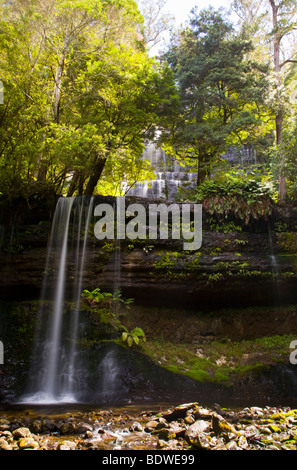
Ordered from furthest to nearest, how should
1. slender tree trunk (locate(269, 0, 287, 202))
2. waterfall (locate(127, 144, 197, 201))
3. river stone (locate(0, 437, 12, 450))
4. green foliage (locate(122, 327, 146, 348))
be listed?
waterfall (locate(127, 144, 197, 201)) → slender tree trunk (locate(269, 0, 287, 202)) → green foliage (locate(122, 327, 146, 348)) → river stone (locate(0, 437, 12, 450))

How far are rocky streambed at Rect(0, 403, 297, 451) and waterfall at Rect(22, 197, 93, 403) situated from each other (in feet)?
7.29

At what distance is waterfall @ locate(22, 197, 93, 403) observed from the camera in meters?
8.66

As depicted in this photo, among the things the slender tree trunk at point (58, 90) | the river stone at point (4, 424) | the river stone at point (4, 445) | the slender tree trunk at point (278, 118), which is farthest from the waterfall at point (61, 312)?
the slender tree trunk at point (278, 118)

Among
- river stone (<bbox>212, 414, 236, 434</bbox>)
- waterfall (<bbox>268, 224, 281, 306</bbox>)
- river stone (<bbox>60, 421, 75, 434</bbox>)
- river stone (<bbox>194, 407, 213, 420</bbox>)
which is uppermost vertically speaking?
waterfall (<bbox>268, 224, 281, 306</bbox>)

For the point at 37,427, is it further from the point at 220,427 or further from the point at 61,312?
the point at 61,312

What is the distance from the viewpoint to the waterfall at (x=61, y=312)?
8664mm

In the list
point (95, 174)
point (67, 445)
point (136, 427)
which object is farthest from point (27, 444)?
point (95, 174)

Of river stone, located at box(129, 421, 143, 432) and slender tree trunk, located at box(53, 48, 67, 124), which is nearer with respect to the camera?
river stone, located at box(129, 421, 143, 432)

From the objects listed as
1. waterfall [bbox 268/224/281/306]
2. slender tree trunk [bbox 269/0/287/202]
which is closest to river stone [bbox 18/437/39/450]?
waterfall [bbox 268/224/281/306]

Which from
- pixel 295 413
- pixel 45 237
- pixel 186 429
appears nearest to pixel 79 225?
pixel 45 237

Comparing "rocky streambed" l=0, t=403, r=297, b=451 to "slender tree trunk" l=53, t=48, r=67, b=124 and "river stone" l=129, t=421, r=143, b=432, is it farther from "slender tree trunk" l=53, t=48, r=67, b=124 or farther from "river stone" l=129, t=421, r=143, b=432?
"slender tree trunk" l=53, t=48, r=67, b=124

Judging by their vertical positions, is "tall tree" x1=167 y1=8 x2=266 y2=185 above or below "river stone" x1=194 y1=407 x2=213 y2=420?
above

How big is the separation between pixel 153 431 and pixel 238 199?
8072 mm
